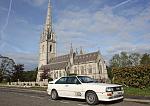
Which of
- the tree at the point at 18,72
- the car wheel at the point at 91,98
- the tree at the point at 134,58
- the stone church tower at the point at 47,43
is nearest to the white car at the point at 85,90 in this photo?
the car wheel at the point at 91,98

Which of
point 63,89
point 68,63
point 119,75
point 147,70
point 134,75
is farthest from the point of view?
point 68,63

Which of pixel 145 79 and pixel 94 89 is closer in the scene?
pixel 94 89

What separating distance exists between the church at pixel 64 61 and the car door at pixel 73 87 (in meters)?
58.9

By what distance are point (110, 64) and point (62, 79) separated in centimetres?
8289

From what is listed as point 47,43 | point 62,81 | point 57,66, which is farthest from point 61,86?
point 47,43

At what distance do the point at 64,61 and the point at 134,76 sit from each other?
78.0 meters

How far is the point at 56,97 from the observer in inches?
539

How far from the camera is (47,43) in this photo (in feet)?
337

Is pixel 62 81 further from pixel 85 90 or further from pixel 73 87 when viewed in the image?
pixel 85 90

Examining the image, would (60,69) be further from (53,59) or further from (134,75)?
(134,75)

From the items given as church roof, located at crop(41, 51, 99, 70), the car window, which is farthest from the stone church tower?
the car window

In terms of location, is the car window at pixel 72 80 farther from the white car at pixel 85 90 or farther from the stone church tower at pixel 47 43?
the stone church tower at pixel 47 43

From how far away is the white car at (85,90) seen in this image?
10.8 meters

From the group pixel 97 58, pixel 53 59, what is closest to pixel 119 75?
pixel 97 58
